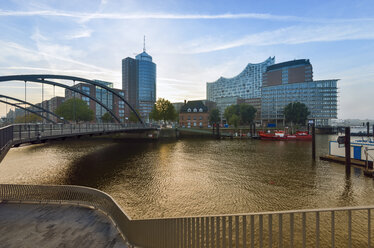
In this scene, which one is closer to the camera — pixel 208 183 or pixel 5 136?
pixel 5 136

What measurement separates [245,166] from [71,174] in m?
21.5

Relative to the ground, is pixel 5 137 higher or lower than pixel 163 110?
lower

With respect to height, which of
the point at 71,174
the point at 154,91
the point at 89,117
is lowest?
the point at 71,174

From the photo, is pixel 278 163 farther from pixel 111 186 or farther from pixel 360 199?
pixel 111 186

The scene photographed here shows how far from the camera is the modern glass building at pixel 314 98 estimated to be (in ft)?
399

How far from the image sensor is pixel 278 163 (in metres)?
25.8

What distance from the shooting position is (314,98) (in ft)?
403

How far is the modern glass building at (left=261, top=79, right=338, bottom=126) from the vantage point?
121562 mm

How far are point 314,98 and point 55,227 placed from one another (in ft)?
487

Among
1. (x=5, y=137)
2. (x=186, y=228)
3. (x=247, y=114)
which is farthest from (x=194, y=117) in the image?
(x=186, y=228)

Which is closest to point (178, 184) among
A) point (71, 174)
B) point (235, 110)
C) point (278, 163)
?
point (71, 174)

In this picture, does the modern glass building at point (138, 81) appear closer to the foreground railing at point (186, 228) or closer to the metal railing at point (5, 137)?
the metal railing at point (5, 137)

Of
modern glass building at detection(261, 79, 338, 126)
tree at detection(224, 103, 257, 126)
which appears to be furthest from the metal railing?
modern glass building at detection(261, 79, 338, 126)

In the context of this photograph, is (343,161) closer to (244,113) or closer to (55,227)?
(55,227)
